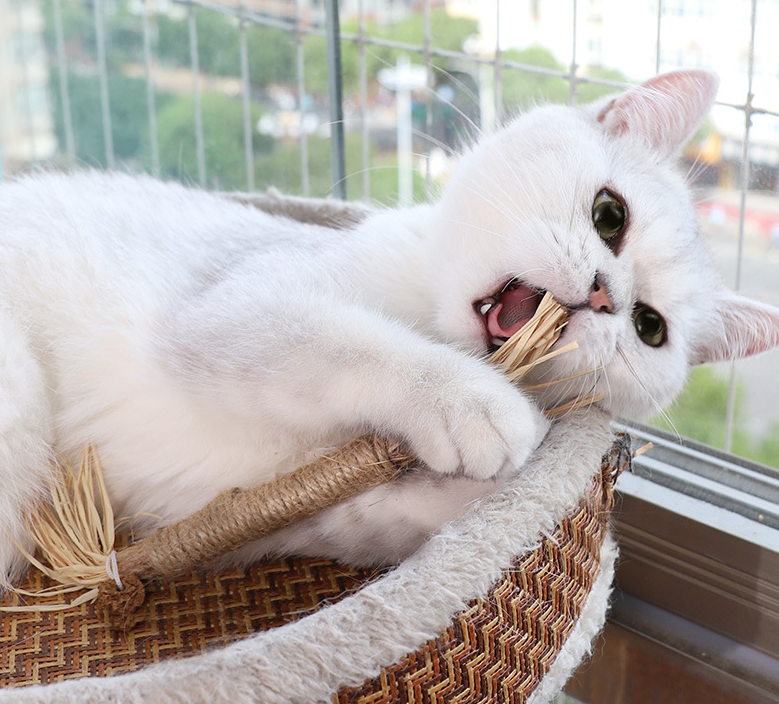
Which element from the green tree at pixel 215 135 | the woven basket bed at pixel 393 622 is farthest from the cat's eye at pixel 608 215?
the green tree at pixel 215 135

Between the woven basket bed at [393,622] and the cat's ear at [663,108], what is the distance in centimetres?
44

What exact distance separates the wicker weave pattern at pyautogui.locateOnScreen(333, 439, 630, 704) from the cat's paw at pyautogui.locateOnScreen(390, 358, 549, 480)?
0.37 feet

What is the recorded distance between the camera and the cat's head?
1027mm

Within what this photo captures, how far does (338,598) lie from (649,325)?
0.56 metres

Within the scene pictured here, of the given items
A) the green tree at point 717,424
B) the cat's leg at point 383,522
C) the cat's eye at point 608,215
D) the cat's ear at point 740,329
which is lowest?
the green tree at point 717,424

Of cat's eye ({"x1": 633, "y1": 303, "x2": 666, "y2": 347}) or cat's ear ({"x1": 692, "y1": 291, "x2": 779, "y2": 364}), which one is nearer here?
cat's eye ({"x1": 633, "y1": 303, "x2": 666, "y2": 347})

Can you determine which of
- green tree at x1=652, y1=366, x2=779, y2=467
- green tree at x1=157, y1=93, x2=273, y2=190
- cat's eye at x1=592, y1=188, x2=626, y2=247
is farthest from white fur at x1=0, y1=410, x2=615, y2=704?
green tree at x1=157, y1=93, x2=273, y2=190

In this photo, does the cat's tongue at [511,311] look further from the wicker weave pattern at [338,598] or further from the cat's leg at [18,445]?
the cat's leg at [18,445]

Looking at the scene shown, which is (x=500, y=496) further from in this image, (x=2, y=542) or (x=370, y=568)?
(x=2, y=542)

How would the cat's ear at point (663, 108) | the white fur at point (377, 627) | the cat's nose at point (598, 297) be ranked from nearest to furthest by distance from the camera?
the white fur at point (377, 627)
the cat's nose at point (598, 297)
the cat's ear at point (663, 108)

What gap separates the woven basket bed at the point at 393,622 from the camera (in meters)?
0.75

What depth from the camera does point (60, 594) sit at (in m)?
1.11

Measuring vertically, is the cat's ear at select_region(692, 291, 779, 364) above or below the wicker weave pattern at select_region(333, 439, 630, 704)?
above

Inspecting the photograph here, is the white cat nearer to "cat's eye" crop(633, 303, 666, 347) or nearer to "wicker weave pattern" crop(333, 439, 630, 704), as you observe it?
"cat's eye" crop(633, 303, 666, 347)
